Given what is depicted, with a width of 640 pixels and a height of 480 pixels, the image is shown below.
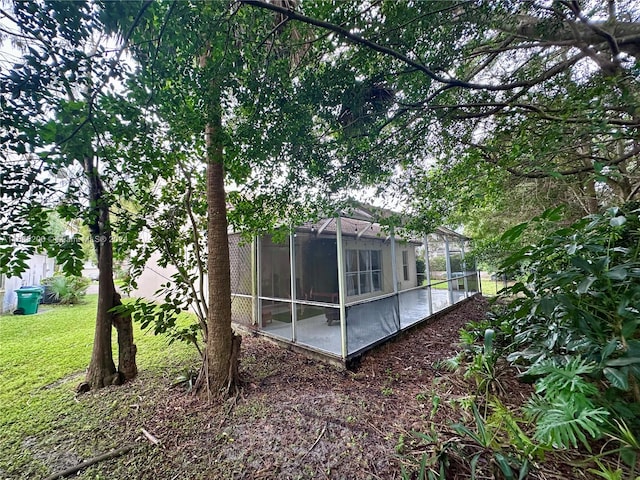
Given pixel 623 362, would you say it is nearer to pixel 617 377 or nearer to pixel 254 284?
pixel 617 377

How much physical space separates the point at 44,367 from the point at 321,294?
196 inches

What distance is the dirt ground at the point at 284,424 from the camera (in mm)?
2041

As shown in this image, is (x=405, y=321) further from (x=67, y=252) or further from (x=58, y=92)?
(x=58, y=92)

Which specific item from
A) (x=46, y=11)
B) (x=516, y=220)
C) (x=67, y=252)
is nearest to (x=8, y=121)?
(x=46, y=11)

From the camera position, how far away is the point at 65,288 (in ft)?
34.8

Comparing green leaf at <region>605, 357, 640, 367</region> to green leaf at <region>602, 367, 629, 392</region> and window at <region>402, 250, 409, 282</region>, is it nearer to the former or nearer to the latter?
green leaf at <region>602, 367, 629, 392</region>

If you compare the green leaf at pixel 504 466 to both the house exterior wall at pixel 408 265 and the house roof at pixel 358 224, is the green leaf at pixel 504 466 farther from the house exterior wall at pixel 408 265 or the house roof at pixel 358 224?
the house exterior wall at pixel 408 265

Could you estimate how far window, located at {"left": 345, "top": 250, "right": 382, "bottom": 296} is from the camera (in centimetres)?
681

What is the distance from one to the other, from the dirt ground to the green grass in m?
0.26

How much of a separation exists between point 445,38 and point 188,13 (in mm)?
2194

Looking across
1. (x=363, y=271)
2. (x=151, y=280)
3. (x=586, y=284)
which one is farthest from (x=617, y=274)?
(x=151, y=280)

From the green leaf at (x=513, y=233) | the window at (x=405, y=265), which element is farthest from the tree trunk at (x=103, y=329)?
the window at (x=405, y=265)

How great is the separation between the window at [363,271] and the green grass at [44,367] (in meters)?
4.04

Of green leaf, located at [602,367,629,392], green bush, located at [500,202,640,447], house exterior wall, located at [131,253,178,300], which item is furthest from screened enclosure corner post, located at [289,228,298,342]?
house exterior wall, located at [131,253,178,300]
